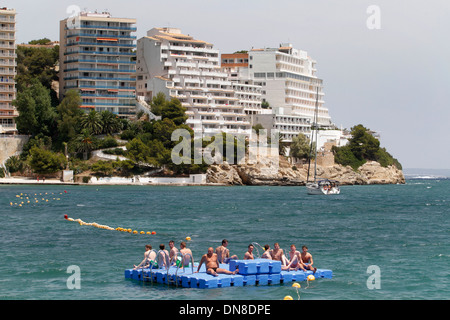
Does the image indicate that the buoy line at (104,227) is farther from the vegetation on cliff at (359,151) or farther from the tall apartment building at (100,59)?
the vegetation on cliff at (359,151)

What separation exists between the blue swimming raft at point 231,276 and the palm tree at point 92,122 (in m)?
98.2

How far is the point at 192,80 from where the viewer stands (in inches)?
5773

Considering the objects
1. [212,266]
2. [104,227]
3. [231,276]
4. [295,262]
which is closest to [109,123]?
[104,227]

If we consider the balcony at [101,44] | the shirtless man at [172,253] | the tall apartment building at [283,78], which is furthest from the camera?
the tall apartment building at [283,78]

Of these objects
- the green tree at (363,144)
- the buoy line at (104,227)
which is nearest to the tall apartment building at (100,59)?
the green tree at (363,144)

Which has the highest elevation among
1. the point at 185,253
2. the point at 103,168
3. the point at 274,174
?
the point at 103,168

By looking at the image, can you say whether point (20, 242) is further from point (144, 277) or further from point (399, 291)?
point (399, 291)

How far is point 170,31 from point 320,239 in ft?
362

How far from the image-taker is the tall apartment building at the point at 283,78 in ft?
550

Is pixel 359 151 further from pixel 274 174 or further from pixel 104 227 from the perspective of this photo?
pixel 104 227

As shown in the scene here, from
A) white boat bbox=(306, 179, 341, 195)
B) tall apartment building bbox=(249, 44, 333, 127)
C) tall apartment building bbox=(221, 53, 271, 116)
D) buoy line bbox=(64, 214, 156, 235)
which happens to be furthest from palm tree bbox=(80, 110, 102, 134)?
buoy line bbox=(64, 214, 156, 235)

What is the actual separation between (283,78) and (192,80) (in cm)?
2825
